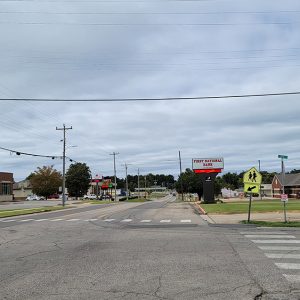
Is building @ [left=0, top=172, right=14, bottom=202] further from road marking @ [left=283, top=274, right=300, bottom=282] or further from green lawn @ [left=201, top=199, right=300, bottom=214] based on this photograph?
road marking @ [left=283, top=274, right=300, bottom=282]

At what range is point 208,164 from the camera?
6159 centimetres

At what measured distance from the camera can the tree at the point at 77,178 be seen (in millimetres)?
130125

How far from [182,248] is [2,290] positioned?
637 centimetres

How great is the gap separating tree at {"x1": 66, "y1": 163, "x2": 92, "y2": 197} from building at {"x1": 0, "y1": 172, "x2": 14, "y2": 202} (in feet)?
104

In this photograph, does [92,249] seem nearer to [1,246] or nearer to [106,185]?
[1,246]

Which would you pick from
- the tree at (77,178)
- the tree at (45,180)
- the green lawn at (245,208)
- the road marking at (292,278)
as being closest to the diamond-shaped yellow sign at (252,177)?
the green lawn at (245,208)

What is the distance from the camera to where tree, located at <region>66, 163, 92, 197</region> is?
130 meters

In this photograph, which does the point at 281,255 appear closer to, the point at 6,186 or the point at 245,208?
the point at 245,208

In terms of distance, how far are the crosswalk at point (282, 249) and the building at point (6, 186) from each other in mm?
83756

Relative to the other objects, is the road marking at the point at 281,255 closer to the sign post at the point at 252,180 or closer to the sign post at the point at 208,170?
the sign post at the point at 252,180

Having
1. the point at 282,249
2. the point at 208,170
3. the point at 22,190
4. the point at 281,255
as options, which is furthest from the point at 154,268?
the point at 22,190

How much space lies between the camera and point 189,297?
7598mm

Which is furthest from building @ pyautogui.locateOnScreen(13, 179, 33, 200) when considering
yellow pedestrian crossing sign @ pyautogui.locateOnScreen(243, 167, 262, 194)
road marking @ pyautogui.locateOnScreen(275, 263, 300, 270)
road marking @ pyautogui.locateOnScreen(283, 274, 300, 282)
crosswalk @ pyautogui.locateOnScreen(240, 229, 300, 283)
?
road marking @ pyautogui.locateOnScreen(283, 274, 300, 282)

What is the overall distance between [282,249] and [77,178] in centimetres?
12048
